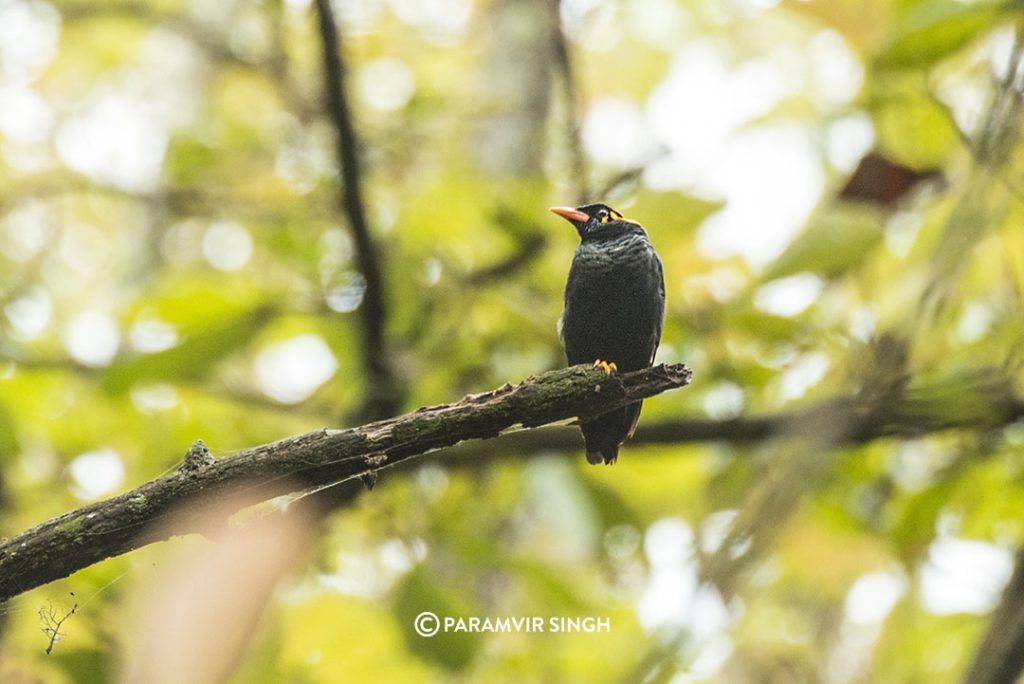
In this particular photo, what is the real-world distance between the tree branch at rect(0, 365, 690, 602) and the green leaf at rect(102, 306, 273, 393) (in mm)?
1723

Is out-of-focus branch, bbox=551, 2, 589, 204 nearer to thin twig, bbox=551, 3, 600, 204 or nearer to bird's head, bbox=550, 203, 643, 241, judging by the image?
thin twig, bbox=551, 3, 600, 204

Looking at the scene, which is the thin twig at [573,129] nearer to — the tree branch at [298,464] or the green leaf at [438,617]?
the green leaf at [438,617]

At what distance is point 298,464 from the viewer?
1415mm

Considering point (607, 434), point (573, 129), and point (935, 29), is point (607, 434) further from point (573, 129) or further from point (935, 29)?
point (573, 129)

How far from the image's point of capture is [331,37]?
349 cm

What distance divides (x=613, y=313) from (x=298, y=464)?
26.2 inches

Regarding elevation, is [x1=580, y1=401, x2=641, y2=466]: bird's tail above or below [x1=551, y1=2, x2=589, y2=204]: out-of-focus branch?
below

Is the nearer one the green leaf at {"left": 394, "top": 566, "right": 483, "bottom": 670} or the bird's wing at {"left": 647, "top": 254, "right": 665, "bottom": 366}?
the bird's wing at {"left": 647, "top": 254, "right": 665, "bottom": 366}

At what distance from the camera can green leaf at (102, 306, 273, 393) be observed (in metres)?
3.26

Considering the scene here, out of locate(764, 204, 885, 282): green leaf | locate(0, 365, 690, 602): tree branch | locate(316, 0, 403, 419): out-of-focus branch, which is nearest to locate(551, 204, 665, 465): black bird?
locate(0, 365, 690, 602): tree branch

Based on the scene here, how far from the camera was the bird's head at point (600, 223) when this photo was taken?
2094 millimetres

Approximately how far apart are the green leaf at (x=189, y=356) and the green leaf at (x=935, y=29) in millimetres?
2286

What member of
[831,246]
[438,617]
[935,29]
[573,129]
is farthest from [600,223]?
[438,617]

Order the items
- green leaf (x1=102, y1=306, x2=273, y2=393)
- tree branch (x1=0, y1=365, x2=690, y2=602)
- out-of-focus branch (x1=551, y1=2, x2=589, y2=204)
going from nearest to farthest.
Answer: tree branch (x1=0, y1=365, x2=690, y2=602) < green leaf (x1=102, y1=306, x2=273, y2=393) < out-of-focus branch (x1=551, y1=2, x2=589, y2=204)
